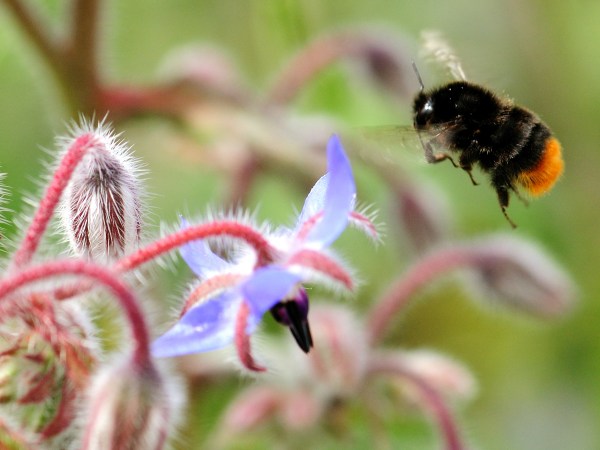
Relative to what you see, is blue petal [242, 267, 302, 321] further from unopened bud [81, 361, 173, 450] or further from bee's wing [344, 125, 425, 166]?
bee's wing [344, 125, 425, 166]

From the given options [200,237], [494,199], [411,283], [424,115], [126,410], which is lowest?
[126,410]

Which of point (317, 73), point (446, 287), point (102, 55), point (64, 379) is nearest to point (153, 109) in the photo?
point (102, 55)

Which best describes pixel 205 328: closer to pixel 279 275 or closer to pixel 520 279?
pixel 279 275

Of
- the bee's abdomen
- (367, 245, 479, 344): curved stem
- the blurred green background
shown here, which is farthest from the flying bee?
the blurred green background

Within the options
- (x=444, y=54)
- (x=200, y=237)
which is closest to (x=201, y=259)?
(x=200, y=237)

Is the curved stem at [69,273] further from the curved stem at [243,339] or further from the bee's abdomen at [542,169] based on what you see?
the bee's abdomen at [542,169]

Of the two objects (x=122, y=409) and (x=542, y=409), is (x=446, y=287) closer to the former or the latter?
(x=542, y=409)

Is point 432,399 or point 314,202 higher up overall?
point 314,202

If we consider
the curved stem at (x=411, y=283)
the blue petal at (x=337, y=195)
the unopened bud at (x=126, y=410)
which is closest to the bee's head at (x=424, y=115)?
the curved stem at (x=411, y=283)
